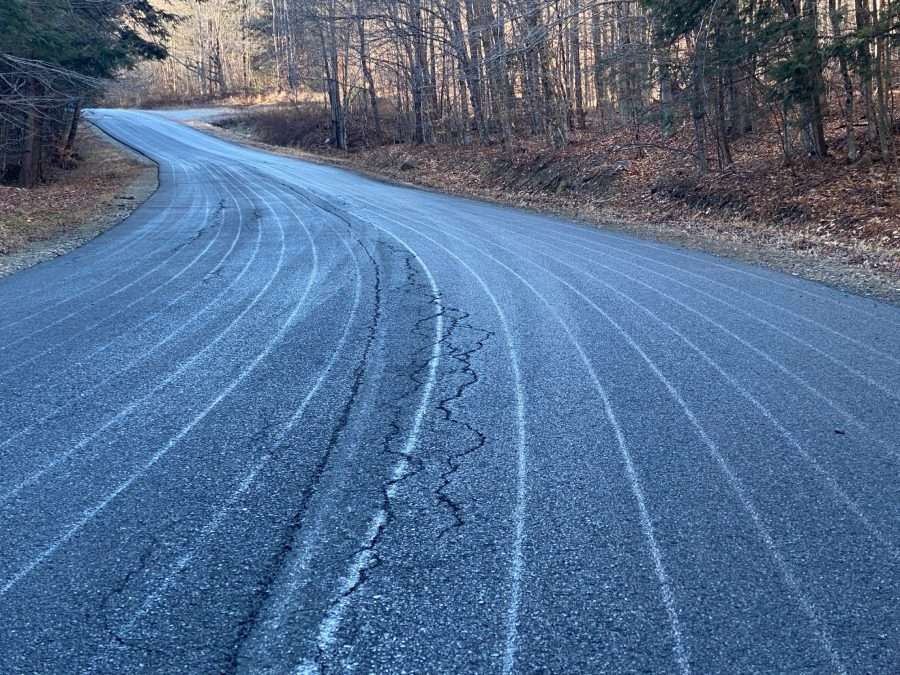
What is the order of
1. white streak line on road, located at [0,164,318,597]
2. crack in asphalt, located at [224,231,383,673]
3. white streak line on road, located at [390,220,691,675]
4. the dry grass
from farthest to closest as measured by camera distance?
the dry grass, white streak line on road, located at [0,164,318,597], crack in asphalt, located at [224,231,383,673], white streak line on road, located at [390,220,691,675]

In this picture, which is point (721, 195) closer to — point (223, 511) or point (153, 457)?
point (153, 457)

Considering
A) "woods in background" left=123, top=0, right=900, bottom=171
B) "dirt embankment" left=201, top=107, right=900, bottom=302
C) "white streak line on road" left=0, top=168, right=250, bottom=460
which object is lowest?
"white streak line on road" left=0, top=168, right=250, bottom=460

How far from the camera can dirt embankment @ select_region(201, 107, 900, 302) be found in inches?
520

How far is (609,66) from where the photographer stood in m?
22.1

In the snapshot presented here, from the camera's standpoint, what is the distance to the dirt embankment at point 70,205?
1482 cm

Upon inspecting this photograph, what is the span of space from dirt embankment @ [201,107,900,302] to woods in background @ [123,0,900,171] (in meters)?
0.77

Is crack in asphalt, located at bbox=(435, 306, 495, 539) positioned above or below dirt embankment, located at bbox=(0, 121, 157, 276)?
below

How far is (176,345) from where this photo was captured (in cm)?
758

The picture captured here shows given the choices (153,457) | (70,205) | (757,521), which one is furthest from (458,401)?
(70,205)

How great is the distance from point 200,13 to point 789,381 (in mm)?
82160

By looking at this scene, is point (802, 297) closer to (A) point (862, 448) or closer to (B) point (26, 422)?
(A) point (862, 448)

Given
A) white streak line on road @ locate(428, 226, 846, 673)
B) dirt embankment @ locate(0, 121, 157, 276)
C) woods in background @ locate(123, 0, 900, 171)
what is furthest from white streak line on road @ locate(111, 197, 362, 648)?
woods in background @ locate(123, 0, 900, 171)

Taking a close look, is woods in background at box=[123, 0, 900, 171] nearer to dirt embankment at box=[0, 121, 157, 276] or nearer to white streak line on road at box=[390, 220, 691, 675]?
dirt embankment at box=[0, 121, 157, 276]

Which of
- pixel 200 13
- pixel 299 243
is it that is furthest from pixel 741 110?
pixel 200 13
